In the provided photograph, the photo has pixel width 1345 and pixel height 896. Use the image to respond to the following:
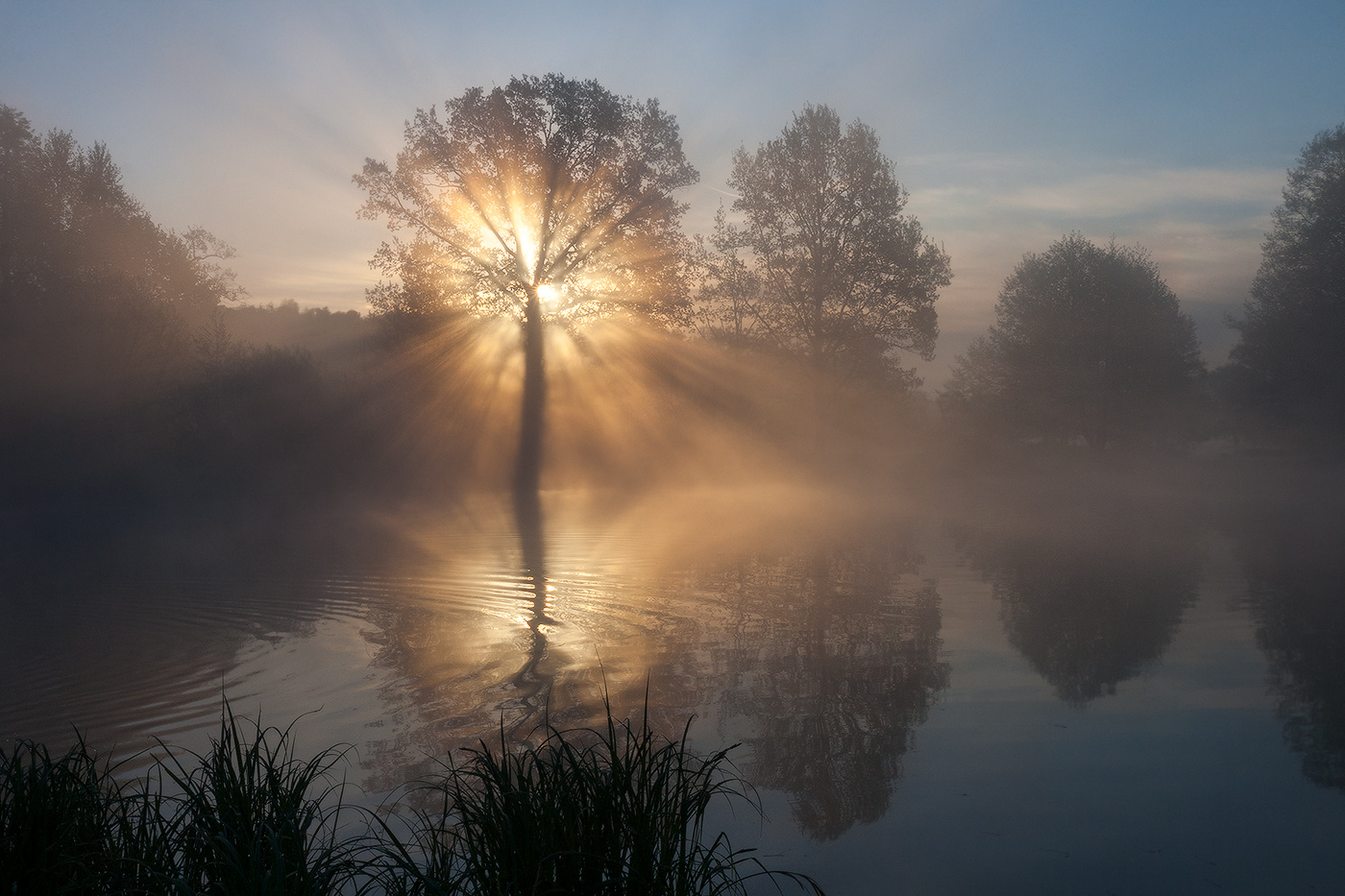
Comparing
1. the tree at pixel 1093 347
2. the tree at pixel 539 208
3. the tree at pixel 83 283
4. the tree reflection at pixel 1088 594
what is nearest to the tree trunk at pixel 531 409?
the tree at pixel 539 208

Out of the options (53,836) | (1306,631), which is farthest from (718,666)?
(1306,631)

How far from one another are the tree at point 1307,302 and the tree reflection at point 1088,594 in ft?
53.5

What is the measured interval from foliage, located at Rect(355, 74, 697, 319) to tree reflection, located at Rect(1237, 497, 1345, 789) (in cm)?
1689

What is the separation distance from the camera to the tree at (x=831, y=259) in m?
27.5

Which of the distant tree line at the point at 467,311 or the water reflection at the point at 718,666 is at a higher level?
the distant tree line at the point at 467,311

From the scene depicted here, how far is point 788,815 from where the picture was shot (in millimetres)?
3801

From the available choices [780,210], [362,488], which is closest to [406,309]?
[362,488]

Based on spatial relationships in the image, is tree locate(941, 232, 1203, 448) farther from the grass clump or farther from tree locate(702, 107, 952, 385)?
the grass clump

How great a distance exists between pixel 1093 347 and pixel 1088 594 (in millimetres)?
29733

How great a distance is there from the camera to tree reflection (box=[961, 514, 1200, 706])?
6.18 m

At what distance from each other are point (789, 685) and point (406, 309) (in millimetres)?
21008

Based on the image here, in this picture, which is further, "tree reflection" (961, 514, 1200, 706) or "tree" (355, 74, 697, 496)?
"tree" (355, 74, 697, 496)

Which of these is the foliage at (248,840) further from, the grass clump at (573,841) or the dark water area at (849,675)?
the dark water area at (849,675)

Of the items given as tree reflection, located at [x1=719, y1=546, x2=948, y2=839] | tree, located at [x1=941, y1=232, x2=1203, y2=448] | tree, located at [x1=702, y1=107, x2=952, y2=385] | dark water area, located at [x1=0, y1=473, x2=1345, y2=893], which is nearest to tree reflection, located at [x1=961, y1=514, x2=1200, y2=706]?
dark water area, located at [x1=0, y1=473, x2=1345, y2=893]
